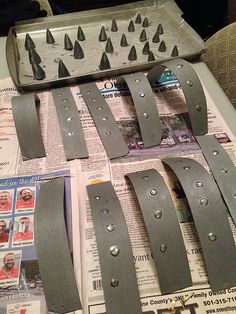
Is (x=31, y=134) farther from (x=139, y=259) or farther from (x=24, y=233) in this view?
(x=139, y=259)

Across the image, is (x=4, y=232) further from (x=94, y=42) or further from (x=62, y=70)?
(x=94, y=42)

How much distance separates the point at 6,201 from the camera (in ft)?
1.84

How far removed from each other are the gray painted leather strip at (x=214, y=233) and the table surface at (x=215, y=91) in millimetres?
217

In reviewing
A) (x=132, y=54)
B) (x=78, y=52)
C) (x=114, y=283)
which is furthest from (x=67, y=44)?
(x=114, y=283)

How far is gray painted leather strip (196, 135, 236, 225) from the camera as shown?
20.6 inches

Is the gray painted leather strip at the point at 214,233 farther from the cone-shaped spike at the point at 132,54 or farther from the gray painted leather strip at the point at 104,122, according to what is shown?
the cone-shaped spike at the point at 132,54

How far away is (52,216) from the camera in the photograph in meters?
0.46

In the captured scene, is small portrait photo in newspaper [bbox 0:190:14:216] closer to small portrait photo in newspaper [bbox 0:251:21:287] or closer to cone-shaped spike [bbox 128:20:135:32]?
small portrait photo in newspaper [bbox 0:251:21:287]

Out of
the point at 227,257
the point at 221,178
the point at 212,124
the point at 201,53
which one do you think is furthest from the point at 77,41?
the point at 227,257

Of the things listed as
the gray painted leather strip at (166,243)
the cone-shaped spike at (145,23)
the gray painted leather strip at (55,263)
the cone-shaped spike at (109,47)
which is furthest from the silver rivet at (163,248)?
the cone-shaped spike at (145,23)

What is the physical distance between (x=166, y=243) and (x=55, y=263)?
5.6 inches

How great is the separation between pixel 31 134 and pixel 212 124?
0.34 metres

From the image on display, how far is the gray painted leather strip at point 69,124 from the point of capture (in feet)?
2.06

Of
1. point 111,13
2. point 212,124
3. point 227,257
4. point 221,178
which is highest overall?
point 111,13
